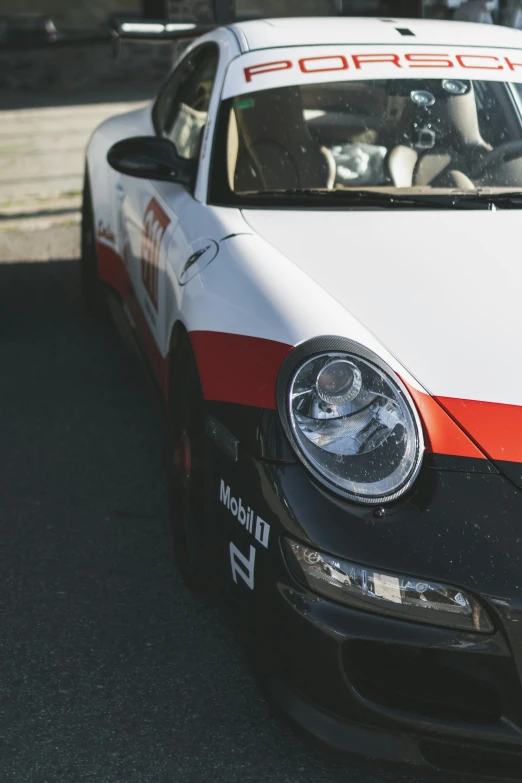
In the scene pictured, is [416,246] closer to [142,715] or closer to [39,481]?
[142,715]

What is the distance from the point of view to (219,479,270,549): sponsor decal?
1995 millimetres

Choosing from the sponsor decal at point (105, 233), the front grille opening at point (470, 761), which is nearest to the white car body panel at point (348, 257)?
the sponsor decal at point (105, 233)

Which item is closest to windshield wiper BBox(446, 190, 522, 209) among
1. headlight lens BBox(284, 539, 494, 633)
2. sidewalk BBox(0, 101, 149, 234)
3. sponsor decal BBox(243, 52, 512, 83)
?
sponsor decal BBox(243, 52, 512, 83)

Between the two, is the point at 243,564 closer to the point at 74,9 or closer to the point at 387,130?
the point at 387,130

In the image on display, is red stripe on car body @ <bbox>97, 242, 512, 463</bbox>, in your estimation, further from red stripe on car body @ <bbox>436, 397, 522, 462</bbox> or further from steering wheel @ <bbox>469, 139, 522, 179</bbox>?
steering wheel @ <bbox>469, 139, 522, 179</bbox>

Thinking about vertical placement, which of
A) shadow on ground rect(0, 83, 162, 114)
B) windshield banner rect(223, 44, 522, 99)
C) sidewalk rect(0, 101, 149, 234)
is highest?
windshield banner rect(223, 44, 522, 99)

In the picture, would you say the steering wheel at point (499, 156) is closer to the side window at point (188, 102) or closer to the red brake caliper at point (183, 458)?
the side window at point (188, 102)

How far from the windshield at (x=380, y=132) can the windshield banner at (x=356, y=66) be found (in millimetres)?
17

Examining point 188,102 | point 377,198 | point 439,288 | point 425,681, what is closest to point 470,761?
point 425,681

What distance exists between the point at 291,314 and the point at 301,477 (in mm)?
399

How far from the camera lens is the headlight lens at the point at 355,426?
1955 mm

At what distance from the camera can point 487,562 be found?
182 cm

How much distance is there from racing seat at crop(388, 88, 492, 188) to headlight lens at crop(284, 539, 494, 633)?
163cm

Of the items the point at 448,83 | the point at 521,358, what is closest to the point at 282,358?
the point at 521,358
